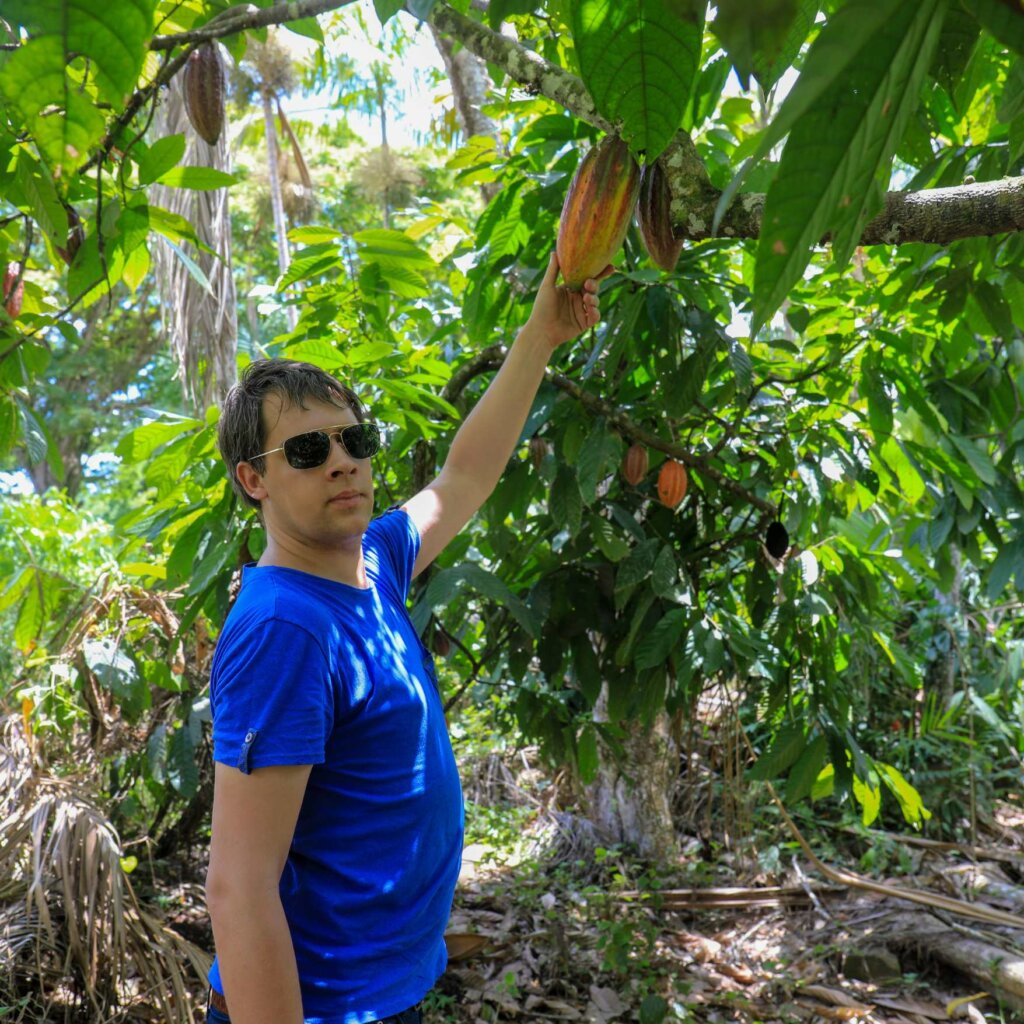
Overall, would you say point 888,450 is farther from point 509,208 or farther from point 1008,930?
point 1008,930

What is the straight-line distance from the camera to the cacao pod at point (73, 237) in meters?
1.54

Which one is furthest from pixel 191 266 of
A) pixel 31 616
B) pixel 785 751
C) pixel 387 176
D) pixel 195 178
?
pixel 387 176

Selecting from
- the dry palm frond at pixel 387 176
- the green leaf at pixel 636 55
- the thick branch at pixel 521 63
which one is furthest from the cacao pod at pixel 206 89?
the dry palm frond at pixel 387 176

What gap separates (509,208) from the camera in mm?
2090

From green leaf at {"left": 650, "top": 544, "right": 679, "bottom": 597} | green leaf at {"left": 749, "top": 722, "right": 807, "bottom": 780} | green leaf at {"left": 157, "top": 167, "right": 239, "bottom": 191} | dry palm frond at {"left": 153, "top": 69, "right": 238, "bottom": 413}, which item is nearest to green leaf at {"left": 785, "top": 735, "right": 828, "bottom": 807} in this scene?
green leaf at {"left": 749, "top": 722, "right": 807, "bottom": 780}

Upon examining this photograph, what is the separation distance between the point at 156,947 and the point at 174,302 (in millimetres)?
3852

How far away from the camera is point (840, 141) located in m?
0.39

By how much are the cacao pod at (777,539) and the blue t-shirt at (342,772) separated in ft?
3.93

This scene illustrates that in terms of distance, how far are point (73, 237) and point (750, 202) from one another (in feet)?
3.69

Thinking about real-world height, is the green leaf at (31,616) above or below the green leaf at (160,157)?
below

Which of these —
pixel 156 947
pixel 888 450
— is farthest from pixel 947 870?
pixel 156 947

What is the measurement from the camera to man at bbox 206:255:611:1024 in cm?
107

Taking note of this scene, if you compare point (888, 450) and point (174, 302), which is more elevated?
point (174, 302)

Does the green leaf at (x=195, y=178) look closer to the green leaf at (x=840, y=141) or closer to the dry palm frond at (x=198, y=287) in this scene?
the green leaf at (x=840, y=141)
